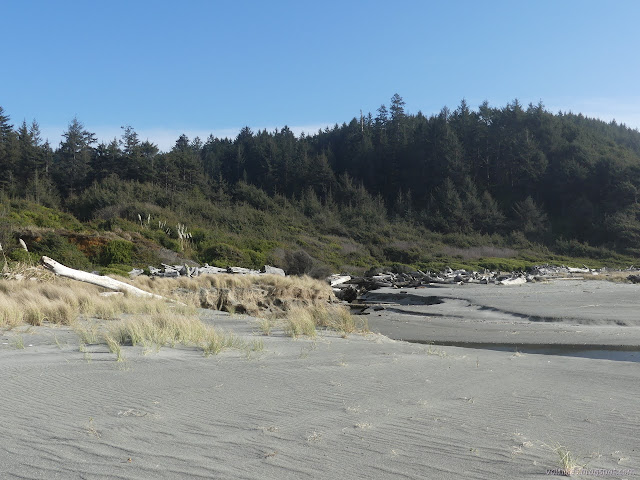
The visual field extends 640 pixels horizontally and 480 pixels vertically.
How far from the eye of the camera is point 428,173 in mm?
73188

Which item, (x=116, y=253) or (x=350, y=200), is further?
(x=350, y=200)

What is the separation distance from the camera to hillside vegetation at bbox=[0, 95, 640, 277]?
36031mm

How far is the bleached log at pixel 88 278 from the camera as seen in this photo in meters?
15.0

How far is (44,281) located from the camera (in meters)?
15.5

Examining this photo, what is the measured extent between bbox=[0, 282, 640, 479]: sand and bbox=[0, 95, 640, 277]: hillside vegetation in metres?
18.5

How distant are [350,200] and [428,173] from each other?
12.6 meters

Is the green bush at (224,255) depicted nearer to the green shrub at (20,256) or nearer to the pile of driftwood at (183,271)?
the pile of driftwood at (183,271)

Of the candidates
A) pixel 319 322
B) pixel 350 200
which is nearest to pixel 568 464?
pixel 319 322

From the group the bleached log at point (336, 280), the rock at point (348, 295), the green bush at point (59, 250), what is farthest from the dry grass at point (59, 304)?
the bleached log at point (336, 280)

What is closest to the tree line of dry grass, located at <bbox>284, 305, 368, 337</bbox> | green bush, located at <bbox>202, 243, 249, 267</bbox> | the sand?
green bush, located at <bbox>202, 243, 249, 267</bbox>

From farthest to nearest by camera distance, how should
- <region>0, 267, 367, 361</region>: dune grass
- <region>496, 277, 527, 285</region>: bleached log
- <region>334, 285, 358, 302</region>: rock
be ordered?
<region>496, 277, 527, 285</region>: bleached log < <region>334, 285, 358, 302</region>: rock < <region>0, 267, 367, 361</region>: dune grass

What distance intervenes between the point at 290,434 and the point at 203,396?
4.70 feet

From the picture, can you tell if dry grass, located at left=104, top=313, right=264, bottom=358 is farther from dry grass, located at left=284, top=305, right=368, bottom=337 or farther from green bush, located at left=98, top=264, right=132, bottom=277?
green bush, located at left=98, top=264, right=132, bottom=277

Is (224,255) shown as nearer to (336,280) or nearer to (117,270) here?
(336,280)
